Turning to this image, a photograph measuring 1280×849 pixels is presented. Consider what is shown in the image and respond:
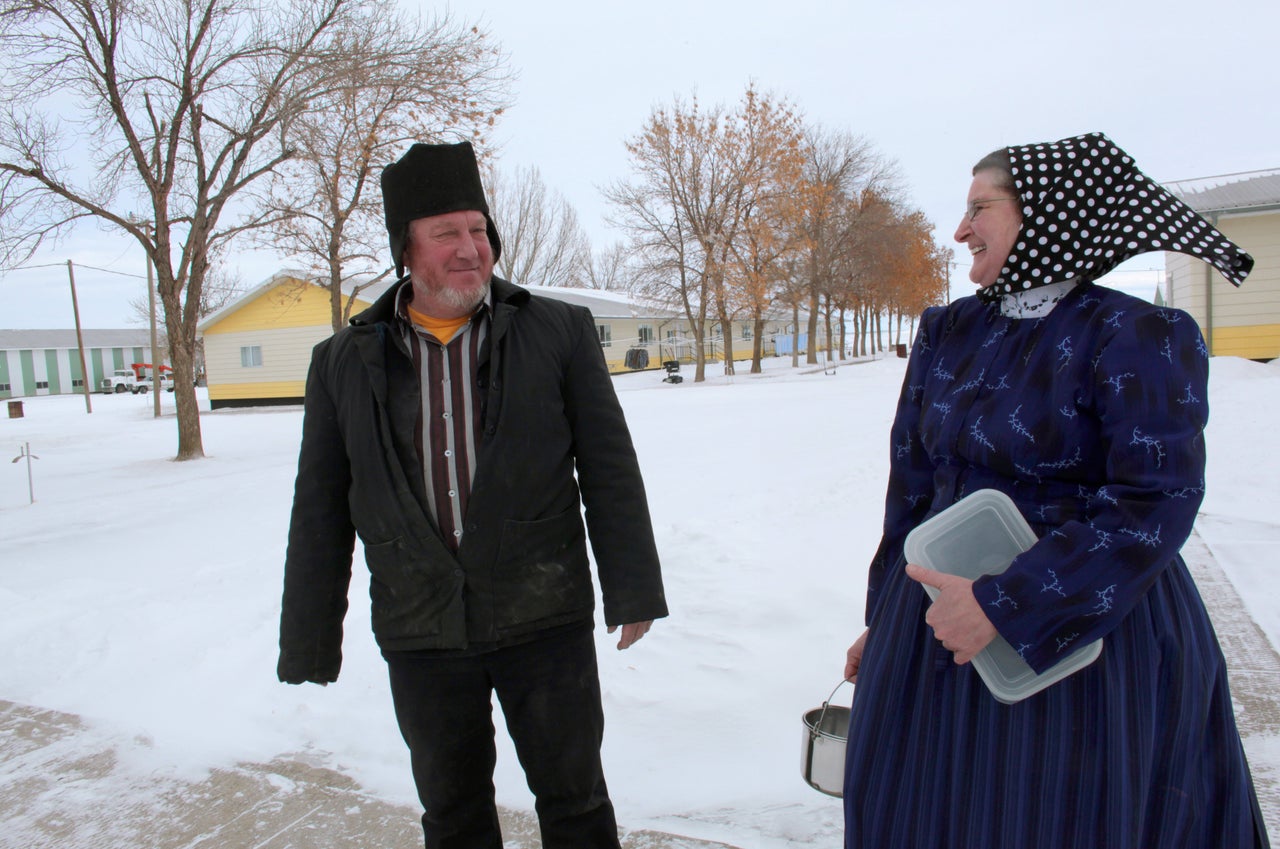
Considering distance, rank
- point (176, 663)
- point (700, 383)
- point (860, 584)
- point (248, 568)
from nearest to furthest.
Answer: point (176, 663)
point (860, 584)
point (248, 568)
point (700, 383)

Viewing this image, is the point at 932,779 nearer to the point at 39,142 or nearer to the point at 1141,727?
the point at 1141,727

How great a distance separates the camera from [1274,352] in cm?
1975

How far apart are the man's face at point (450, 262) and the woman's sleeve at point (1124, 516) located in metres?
1.38

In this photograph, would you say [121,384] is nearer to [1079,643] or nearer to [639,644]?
[639,644]

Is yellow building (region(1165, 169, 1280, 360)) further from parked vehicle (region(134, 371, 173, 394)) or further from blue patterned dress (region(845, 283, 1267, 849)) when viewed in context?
parked vehicle (region(134, 371, 173, 394))

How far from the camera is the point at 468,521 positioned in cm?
201

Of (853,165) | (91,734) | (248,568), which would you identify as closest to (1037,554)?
(91,734)

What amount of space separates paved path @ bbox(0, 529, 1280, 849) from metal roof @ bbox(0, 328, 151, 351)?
2848 inches

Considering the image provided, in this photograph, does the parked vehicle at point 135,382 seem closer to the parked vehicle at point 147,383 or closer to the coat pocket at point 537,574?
the parked vehicle at point 147,383

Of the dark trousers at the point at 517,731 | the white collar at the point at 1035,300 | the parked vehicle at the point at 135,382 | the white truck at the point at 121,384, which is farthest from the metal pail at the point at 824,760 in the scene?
the white truck at the point at 121,384

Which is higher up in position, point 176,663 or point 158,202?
point 158,202

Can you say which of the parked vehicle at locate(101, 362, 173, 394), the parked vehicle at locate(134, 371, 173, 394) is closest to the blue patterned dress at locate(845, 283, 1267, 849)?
the parked vehicle at locate(134, 371, 173, 394)

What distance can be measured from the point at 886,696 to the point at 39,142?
14.5m

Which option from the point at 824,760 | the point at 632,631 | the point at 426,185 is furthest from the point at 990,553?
the point at 426,185
